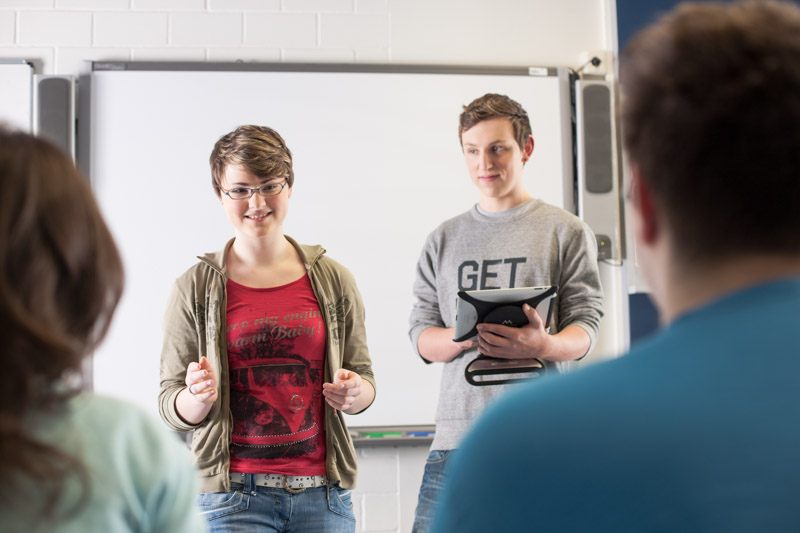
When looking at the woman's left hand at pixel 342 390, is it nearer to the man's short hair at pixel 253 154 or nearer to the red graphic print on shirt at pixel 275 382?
the red graphic print on shirt at pixel 275 382

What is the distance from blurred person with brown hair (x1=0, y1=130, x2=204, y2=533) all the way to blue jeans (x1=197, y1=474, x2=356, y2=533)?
3.07ft

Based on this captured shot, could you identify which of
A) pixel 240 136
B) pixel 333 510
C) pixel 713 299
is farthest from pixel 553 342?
pixel 713 299

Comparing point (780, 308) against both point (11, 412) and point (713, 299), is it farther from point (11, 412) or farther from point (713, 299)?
point (11, 412)

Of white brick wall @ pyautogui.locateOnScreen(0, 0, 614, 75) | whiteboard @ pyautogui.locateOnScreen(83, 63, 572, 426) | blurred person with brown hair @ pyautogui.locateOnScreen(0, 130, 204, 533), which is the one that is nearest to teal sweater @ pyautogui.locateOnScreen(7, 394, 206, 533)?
blurred person with brown hair @ pyautogui.locateOnScreen(0, 130, 204, 533)

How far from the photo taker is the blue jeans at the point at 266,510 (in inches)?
62.6

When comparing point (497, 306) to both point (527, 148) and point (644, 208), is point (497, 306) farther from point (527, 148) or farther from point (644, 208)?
point (644, 208)

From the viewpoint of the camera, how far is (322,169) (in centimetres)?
280

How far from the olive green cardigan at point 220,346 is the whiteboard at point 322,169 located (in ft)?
3.06

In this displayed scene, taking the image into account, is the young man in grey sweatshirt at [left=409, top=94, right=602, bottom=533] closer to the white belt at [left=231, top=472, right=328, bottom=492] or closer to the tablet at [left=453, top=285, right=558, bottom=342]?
the tablet at [left=453, top=285, right=558, bottom=342]

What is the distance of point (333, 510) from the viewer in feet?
5.42

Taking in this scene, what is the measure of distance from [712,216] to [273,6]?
8.71 ft

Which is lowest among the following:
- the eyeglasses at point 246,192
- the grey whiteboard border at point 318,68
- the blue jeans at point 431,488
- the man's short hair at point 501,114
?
the blue jeans at point 431,488

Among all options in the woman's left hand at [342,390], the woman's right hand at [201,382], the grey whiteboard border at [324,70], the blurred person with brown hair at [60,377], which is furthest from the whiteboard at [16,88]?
the blurred person with brown hair at [60,377]

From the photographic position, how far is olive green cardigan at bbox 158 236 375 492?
163 centimetres
